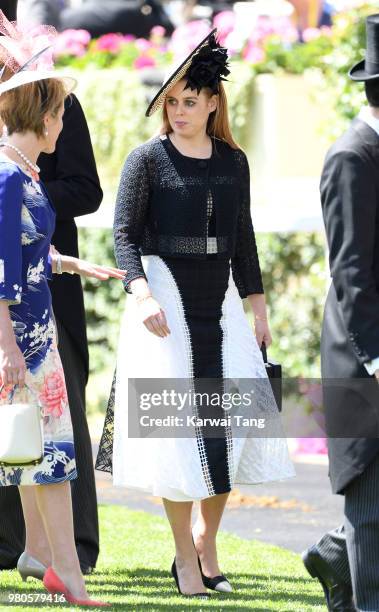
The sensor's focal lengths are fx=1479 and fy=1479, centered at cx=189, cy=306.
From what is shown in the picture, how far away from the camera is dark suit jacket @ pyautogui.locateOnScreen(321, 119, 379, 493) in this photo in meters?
3.97

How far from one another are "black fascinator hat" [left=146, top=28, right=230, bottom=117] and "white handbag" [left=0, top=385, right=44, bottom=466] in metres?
1.32

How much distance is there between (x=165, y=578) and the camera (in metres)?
5.50

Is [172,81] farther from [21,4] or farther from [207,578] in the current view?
[21,4]

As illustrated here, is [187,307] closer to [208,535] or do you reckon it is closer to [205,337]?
[205,337]

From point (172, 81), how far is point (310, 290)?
4809 millimetres

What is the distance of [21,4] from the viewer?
16.0 m

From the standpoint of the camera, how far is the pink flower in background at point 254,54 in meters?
10.6

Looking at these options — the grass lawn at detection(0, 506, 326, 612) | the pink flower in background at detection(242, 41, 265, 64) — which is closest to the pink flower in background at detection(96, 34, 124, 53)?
the pink flower in background at detection(242, 41, 265, 64)

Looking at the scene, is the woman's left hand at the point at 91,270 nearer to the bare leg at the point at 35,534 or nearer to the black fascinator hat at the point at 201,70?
the black fascinator hat at the point at 201,70

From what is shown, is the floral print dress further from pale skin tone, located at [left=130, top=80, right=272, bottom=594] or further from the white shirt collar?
the white shirt collar

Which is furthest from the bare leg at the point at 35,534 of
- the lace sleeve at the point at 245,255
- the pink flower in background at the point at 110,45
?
the pink flower in background at the point at 110,45

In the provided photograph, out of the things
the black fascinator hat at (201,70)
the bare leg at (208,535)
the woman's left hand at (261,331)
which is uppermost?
the black fascinator hat at (201,70)

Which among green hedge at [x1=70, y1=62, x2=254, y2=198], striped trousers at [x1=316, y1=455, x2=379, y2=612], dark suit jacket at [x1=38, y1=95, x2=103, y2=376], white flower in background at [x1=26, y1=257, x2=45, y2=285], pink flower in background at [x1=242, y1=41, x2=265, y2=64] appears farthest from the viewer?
green hedge at [x1=70, y1=62, x2=254, y2=198]

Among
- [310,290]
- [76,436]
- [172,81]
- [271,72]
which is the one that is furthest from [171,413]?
[271,72]
